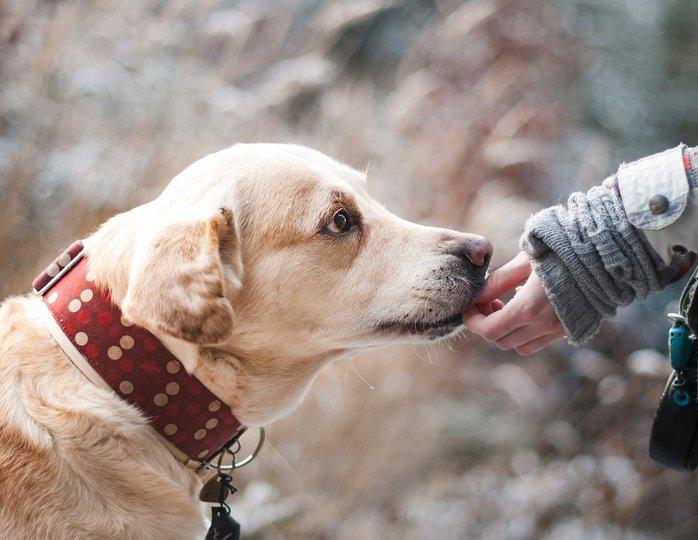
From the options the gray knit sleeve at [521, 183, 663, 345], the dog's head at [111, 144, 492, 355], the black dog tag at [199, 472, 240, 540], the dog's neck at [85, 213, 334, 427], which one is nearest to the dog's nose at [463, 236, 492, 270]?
the dog's head at [111, 144, 492, 355]

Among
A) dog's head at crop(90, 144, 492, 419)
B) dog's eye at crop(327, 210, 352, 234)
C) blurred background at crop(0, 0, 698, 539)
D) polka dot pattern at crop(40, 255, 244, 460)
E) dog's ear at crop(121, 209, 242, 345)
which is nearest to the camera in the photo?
dog's ear at crop(121, 209, 242, 345)

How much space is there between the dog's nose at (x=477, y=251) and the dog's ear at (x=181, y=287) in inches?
26.8

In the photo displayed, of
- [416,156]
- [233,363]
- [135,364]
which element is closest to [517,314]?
[233,363]

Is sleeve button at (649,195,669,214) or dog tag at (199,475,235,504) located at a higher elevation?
sleeve button at (649,195,669,214)

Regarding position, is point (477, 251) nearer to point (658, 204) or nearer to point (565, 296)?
point (565, 296)

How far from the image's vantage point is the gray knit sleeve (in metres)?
1.73

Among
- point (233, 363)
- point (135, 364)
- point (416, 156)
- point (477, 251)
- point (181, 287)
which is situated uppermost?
point (181, 287)

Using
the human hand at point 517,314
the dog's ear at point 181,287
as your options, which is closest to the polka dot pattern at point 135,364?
the dog's ear at point 181,287

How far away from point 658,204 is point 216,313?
1015 millimetres

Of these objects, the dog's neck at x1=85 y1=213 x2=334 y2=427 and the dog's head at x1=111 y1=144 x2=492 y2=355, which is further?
the dog's head at x1=111 y1=144 x2=492 y2=355

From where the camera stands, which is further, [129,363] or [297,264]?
[297,264]

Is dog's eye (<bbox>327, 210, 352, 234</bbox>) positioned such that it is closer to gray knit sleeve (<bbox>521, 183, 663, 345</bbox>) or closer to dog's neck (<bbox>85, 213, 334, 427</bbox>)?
dog's neck (<bbox>85, 213, 334, 427</bbox>)

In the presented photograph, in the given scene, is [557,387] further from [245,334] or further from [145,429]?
[145,429]

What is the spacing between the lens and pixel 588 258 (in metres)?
1.76
